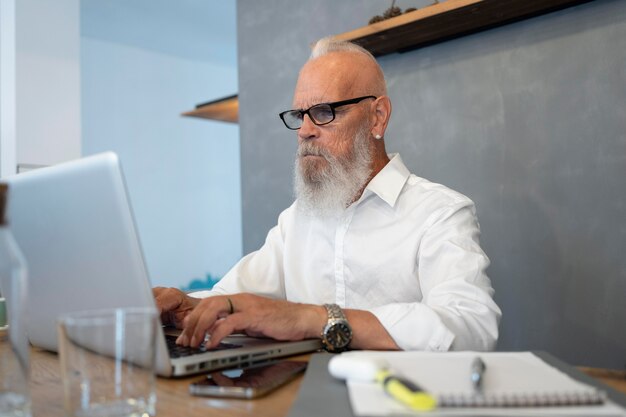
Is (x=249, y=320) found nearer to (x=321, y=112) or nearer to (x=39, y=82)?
(x=321, y=112)

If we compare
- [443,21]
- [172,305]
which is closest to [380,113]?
[443,21]

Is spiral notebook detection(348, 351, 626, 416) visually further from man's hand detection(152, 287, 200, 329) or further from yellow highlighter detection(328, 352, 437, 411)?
man's hand detection(152, 287, 200, 329)

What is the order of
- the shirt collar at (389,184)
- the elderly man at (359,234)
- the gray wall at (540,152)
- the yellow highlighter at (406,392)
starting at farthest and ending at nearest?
the gray wall at (540,152)
the shirt collar at (389,184)
the elderly man at (359,234)
the yellow highlighter at (406,392)

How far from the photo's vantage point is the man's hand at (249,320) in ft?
3.20

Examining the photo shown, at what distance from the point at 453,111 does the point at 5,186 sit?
1.90 m

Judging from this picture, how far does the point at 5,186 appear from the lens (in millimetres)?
565

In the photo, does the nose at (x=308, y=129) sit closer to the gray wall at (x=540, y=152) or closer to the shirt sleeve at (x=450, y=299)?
the shirt sleeve at (x=450, y=299)

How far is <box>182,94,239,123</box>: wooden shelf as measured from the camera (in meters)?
3.83

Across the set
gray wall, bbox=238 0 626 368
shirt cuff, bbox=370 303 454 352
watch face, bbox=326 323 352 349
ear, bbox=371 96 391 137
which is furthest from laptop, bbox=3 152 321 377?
gray wall, bbox=238 0 626 368

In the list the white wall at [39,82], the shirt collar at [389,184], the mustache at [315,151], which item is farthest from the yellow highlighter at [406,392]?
the white wall at [39,82]

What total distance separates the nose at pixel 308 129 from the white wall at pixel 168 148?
16.5ft

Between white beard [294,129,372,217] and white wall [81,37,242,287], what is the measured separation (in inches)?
197

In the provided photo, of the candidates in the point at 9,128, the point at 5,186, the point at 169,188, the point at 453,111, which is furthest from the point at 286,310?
the point at 169,188

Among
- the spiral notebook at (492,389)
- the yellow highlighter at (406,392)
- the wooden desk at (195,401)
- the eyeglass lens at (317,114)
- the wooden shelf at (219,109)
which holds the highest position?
the wooden shelf at (219,109)
